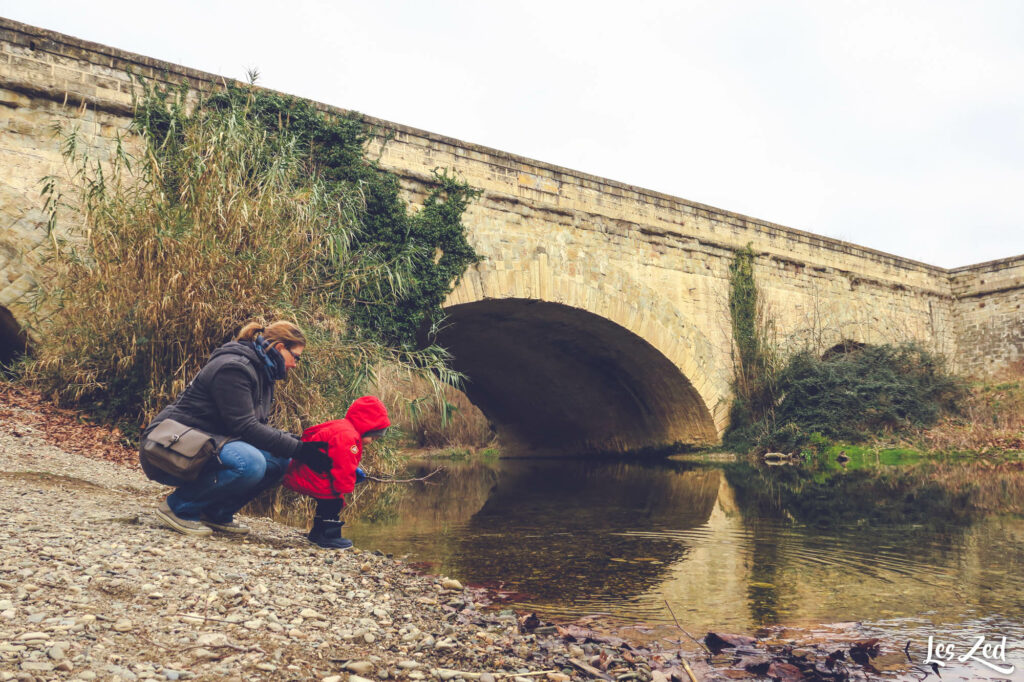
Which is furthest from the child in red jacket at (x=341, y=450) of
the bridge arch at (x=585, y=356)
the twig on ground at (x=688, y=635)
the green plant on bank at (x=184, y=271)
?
the bridge arch at (x=585, y=356)

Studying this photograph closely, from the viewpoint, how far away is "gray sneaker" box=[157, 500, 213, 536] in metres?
3.54

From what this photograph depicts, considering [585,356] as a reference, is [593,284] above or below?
above

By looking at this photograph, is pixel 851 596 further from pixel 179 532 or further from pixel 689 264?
pixel 689 264

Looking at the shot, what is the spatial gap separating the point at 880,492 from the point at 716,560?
14.6 ft

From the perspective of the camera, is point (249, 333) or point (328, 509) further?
point (328, 509)

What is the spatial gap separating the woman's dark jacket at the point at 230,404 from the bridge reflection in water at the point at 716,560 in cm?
142

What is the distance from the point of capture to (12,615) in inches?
86.3

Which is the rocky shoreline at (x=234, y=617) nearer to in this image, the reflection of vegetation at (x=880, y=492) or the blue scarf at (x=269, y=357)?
the blue scarf at (x=269, y=357)

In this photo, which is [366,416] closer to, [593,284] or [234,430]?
[234,430]

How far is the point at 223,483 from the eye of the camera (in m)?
3.57

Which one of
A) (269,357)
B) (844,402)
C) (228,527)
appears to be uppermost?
(844,402)

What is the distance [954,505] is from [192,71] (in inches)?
345

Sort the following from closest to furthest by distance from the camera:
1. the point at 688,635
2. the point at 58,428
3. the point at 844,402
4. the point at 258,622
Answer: the point at 258,622 < the point at 688,635 < the point at 58,428 < the point at 844,402

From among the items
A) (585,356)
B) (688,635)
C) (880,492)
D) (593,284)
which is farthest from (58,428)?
(585,356)
